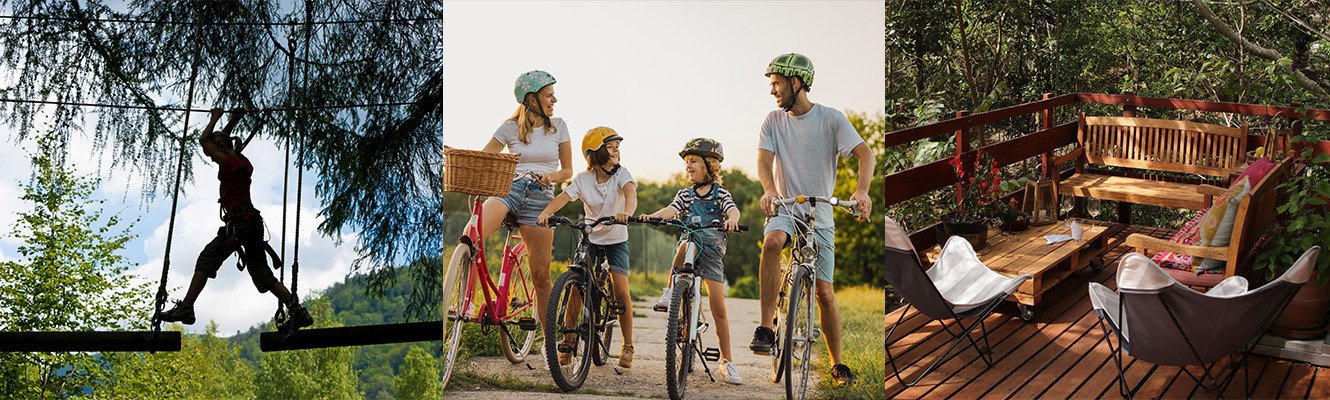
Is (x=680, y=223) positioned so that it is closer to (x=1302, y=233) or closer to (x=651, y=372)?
(x=651, y=372)

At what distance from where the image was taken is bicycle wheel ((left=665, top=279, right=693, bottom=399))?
15.7ft

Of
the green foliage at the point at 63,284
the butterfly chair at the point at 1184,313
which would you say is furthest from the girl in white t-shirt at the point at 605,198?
the green foliage at the point at 63,284

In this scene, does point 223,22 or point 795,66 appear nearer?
point 795,66

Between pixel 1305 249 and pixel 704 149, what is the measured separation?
268 centimetres

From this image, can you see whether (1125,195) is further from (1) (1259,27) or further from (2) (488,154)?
(2) (488,154)

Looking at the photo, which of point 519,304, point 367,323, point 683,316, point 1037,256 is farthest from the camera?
point 367,323

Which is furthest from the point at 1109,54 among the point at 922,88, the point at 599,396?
the point at 599,396

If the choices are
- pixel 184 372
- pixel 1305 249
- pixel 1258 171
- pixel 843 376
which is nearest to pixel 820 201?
pixel 843 376

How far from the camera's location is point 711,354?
202 inches

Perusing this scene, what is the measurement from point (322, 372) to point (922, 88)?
505 centimetres

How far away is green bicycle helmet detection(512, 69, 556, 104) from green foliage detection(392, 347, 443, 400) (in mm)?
4125

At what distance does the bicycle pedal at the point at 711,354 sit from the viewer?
512 cm

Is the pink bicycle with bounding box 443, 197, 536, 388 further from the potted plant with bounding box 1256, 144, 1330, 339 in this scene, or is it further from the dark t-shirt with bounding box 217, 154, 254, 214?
the potted plant with bounding box 1256, 144, 1330, 339

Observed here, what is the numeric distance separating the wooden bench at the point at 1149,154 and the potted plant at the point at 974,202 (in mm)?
1100
